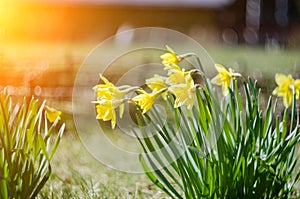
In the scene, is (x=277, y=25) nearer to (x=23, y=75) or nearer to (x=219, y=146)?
(x=23, y=75)

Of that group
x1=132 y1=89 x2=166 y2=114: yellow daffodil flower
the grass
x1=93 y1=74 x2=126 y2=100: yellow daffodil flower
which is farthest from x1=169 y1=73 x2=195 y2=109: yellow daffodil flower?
the grass

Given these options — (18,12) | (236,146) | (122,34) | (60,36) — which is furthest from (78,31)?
(236,146)

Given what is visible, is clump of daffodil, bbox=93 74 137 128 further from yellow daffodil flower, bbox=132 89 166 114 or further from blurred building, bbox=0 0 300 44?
blurred building, bbox=0 0 300 44

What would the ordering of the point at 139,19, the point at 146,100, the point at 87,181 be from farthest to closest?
1. the point at 139,19
2. the point at 87,181
3. the point at 146,100

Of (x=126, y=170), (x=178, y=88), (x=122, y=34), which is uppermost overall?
(x=122, y=34)

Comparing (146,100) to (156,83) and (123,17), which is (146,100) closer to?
(156,83)

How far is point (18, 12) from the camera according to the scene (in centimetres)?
2714

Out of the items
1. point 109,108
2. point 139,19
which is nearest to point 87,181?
point 109,108

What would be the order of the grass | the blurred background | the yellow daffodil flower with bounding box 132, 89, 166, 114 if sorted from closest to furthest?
the yellow daffodil flower with bounding box 132, 89, 166, 114, the grass, the blurred background

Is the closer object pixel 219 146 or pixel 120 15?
pixel 219 146

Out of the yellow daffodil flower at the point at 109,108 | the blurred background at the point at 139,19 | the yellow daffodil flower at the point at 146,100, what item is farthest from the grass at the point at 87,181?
the blurred background at the point at 139,19

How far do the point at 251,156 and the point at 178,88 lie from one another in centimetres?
37

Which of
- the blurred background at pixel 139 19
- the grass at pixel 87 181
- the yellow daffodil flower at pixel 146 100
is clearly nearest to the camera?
the yellow daffodil flower at pixel 146 100

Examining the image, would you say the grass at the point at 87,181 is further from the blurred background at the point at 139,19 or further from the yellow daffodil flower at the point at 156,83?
the blurred background at the point at 139,19
